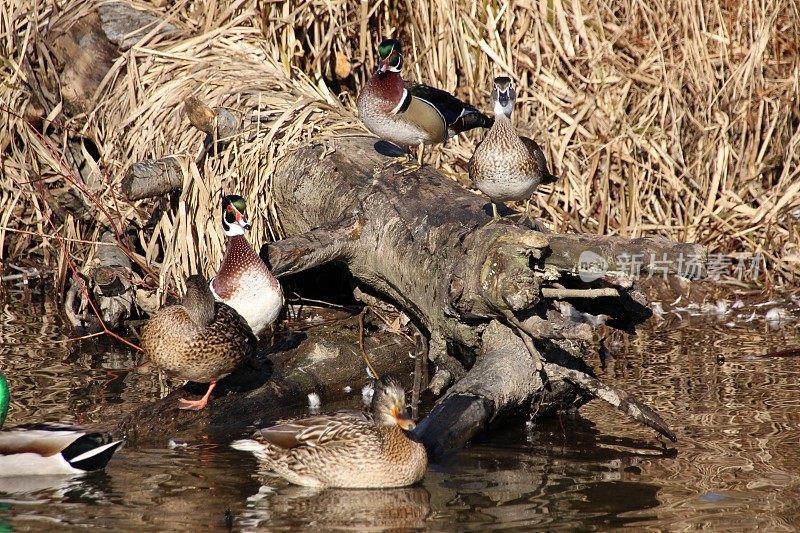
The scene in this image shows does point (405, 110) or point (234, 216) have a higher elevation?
point (405, 110)

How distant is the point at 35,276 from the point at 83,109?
1328 mm

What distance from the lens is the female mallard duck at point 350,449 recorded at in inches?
185

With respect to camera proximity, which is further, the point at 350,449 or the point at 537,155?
the point at 537,155

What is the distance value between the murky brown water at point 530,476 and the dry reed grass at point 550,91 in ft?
6.23

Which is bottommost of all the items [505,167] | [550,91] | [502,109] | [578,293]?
[578,293]

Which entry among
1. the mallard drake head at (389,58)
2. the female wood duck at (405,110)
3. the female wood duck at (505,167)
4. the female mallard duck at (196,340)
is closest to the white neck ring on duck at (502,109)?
the female wood duck at (505,167)

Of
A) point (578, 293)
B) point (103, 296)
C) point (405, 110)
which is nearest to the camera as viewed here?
point (578, 293)

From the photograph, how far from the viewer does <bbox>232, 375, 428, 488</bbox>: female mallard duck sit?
15.4 feet

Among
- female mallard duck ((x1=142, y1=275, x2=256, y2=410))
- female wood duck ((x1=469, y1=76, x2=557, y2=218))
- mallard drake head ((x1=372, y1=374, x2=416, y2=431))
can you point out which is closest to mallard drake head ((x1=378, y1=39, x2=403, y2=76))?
female wood duck ((x1=469, y1=76, x2=557, y2=218))

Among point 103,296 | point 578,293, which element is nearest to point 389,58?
point 103,296

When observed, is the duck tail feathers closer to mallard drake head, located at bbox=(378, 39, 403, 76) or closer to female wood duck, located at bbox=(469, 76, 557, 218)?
female wood duck, located at bbox=(469, 76, 557, 218)

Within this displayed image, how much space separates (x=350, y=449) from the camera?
479cm

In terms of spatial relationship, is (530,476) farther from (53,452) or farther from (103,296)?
(103,296)

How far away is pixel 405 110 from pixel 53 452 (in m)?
3.09
